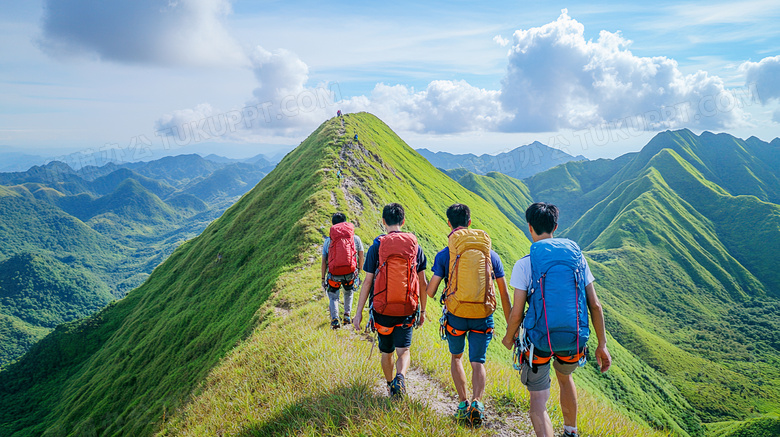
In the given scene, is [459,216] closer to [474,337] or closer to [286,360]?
[474,337]

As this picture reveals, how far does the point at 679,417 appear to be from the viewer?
276 feet

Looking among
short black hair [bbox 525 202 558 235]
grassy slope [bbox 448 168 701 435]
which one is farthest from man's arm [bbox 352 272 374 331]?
grassy slope [bbox 448 168 701 435]

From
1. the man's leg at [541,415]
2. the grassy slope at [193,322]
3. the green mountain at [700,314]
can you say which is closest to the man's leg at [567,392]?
the man's leg at [541,415]

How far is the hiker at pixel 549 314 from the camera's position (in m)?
4.83

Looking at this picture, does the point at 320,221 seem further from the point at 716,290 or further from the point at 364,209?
the point at 716,290

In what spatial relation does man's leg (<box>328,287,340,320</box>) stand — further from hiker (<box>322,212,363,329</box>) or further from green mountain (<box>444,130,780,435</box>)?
green mountain (<box>444,130,780,435</box>)

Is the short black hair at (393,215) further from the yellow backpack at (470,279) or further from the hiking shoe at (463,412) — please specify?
the hiking shoe at (463,412)

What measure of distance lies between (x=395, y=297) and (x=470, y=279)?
1418mm

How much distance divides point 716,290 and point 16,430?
263 metres

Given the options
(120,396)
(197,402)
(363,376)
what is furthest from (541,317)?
(120,396)

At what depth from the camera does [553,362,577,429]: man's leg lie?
5.15 metres

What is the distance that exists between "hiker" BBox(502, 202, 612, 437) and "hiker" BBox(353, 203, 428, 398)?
1.81m

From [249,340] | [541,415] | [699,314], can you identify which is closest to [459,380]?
[541,415]

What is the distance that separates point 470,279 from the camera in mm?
5629
